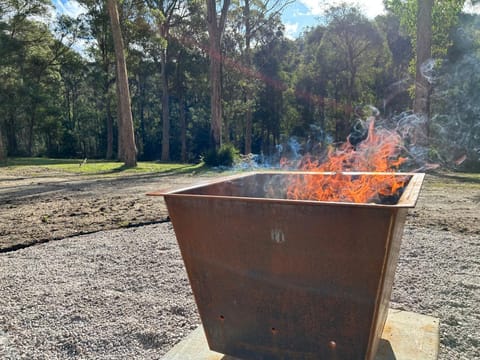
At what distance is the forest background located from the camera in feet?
53.6

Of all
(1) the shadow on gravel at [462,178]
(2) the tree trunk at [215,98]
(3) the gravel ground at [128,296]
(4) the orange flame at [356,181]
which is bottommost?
(3) the gravel ground at [128,296]

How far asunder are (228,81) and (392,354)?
25.4 meters

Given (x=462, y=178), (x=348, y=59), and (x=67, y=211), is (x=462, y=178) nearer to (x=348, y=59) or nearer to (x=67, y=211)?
(x=67, y=211)

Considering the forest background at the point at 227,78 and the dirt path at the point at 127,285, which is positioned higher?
the forest background at the point at 227,78

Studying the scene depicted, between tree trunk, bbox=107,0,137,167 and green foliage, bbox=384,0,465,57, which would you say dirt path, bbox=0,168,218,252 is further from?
green foliage, bbox=384,0,465,57

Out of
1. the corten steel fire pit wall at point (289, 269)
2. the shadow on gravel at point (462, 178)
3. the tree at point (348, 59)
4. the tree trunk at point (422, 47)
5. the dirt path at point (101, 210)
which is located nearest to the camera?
the corten steel fire pit wall at point (289, 269)

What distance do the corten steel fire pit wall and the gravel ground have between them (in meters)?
0.68

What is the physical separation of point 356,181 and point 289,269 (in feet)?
3.04

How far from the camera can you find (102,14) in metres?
20.2

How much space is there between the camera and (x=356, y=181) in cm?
206

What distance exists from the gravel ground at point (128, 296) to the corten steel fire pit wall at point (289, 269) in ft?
2.24

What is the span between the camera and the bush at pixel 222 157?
44.0 feet

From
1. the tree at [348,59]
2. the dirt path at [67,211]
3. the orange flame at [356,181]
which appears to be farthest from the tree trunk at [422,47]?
the tree at [348,59]

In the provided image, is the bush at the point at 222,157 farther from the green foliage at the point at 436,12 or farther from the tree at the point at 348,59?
the tree at the point at 348,59
